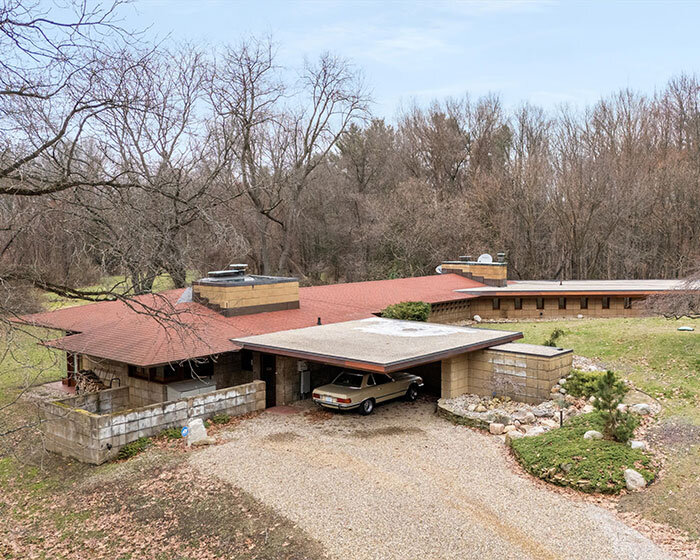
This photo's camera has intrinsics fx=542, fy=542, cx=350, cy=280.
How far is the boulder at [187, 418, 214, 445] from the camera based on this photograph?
13.0 meters

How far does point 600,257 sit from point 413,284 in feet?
62.1

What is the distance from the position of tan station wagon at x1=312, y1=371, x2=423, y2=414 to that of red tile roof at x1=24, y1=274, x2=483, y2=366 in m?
3.21

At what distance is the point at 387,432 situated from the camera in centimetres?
1358

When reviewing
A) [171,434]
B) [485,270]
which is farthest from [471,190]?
[171,434]

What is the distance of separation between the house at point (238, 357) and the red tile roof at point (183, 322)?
61 millimetres

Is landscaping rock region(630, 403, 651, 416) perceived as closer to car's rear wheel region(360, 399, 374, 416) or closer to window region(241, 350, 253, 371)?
car's rear wheel region(360, 399, 374, 416)

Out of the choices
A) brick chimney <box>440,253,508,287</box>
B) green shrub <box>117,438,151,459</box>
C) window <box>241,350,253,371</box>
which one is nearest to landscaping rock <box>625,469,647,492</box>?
green shrub <box>117,438,151,459</box>

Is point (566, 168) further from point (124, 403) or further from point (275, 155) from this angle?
point (124, 403)

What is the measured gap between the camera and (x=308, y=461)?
1173 cm

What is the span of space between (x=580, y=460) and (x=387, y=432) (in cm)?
463

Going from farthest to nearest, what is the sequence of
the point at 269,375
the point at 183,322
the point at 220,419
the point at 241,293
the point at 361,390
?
1. the point at 241,293
2. the point at 269,375
3. the point at 361,390
4. the point at 183,322
5. the point at 220,419

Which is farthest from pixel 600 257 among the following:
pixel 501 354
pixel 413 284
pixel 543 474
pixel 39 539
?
pixel 39 539

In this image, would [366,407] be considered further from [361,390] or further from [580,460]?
[580,460]

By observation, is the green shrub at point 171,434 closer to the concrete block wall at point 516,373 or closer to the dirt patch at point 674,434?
the concrete block wall at point 516,373
